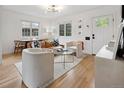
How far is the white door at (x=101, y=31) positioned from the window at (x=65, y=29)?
188 cm

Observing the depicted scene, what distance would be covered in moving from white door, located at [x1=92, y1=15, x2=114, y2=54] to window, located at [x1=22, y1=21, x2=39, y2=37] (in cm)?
426

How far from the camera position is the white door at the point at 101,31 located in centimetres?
530

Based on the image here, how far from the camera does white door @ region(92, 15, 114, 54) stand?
5298 mm

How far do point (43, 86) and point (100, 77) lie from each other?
4.44 ft

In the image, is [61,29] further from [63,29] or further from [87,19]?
[87,19]

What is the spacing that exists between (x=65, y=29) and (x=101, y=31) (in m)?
2.71

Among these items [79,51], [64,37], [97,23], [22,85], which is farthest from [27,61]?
[64,37]

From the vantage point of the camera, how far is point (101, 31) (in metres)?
5.63

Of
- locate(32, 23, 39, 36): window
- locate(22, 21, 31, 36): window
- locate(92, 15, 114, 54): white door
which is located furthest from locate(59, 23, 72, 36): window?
locate(22, 21, 31, 36): window

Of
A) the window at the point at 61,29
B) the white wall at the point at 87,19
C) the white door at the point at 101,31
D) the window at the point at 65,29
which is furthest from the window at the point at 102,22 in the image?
the window at the point at 61,29

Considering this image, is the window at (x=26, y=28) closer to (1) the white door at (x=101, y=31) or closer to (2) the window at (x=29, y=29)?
(2) the window at (x=29, y=29)

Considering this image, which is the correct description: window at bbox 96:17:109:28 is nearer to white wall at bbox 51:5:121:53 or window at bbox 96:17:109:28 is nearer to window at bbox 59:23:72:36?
white wall at bbox 51:5:121:53

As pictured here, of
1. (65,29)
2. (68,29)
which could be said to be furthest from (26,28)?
(68,29)

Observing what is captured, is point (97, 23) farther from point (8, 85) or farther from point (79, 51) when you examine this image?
point (8, 85)
